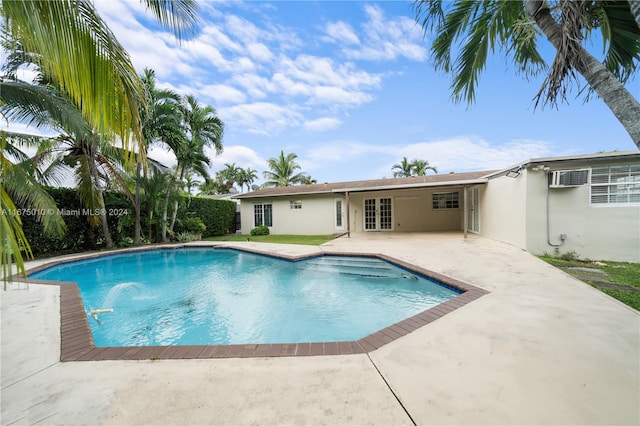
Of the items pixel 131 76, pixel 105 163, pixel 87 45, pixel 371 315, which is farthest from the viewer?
pixel 105 163

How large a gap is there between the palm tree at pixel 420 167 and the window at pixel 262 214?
74.3ft

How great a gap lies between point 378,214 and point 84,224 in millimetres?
15266

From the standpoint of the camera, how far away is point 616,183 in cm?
743

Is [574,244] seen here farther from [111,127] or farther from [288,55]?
[288,55]

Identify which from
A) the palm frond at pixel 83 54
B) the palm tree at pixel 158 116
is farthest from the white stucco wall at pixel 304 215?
the palm frond at pixel 83 54

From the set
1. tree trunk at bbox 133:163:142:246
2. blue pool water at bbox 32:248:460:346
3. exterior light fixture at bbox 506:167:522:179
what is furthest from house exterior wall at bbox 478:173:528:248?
tree trunk at bbox 133:163:142:246

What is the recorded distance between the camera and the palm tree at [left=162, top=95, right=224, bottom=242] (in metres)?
12.9

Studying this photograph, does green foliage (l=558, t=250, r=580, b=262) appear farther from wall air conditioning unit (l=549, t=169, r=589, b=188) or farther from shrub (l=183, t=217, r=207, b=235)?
shrub (l=183, t=217, r=207, b=235)

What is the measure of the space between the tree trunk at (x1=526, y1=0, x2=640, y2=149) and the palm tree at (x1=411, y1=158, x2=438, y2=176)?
31910 mm

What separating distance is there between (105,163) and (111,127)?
1122 centimetres

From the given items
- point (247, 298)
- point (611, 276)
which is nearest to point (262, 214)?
point (247, 298)

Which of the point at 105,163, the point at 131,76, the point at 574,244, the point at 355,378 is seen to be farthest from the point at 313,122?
the point at 355,378

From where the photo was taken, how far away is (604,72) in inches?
91.7

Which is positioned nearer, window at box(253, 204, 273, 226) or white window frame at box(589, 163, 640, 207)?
white window frame at box(589, 163, 640, 207)
